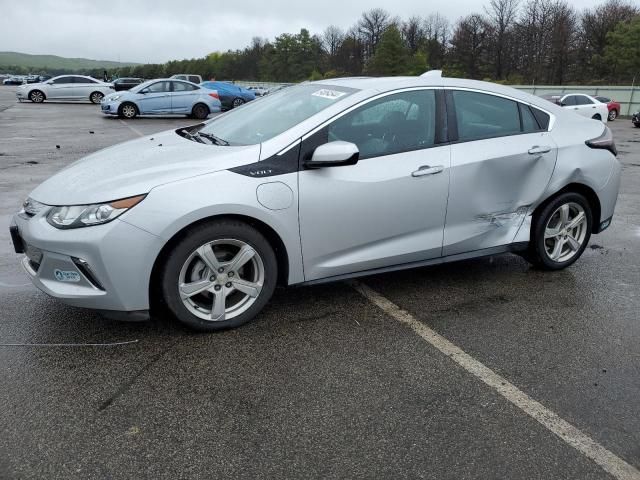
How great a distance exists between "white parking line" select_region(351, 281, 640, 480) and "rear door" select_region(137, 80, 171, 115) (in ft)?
63.7

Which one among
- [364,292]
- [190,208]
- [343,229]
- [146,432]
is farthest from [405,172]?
[146,432]

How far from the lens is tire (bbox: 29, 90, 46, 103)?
101 ft

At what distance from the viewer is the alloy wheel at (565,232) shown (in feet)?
15.5

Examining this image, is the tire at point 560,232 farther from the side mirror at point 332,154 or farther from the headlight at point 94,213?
the headlight at point 94,213

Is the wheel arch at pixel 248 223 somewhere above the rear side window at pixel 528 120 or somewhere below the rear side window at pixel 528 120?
below

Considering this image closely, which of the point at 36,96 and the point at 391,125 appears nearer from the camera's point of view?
the point at 391,125

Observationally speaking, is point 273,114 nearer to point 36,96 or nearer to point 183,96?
point 183,96

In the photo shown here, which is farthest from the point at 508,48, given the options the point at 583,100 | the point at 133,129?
the point at 133,129

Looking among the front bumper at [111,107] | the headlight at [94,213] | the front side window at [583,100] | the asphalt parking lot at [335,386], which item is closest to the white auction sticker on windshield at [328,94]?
the asphalt parking lot at [335,386]

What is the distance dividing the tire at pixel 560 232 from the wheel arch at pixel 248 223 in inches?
87.2

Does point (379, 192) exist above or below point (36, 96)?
above

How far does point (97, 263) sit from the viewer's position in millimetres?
3176

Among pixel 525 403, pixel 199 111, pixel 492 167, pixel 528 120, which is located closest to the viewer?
pixel 525 403

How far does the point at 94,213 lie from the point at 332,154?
145cm
